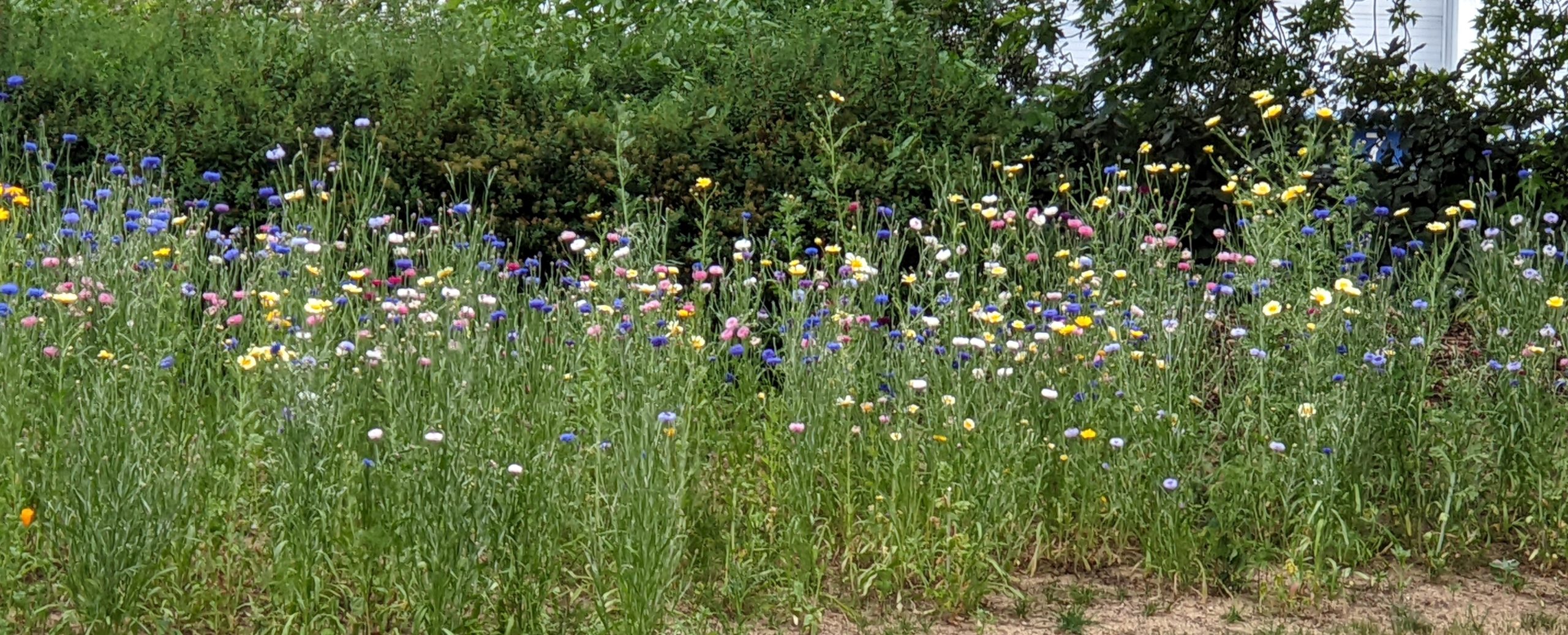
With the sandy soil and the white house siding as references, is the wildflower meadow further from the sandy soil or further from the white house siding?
the white house siding

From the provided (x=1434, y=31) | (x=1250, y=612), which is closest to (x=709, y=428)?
(x=1250, y=612)

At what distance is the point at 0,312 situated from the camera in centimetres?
378

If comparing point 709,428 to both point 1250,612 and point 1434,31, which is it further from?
point 1434,31

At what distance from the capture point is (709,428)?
4.86 meters

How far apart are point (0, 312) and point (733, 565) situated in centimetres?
190

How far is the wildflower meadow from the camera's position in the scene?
370 cm

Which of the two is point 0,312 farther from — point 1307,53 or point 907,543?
point 1307,53

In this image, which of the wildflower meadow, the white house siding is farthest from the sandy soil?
the white house siding

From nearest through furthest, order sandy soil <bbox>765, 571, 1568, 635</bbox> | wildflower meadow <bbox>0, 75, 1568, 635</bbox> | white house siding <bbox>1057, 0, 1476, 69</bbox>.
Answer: wildflower meadow <bbox>0, 75, 1568, 635</bbox> → sandy soil <bbox>765, 571, 1568, 635</bbox> → white house siding <bbox>1057, 0, 1476, 69</bbox>

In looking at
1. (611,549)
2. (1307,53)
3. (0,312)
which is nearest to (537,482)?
(611,549)

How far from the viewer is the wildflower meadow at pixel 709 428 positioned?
3697 mm

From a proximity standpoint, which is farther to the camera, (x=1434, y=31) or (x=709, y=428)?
(x=1434, y=31)

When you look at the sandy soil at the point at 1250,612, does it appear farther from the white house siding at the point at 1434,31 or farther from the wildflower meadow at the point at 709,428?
the white house siding at the point at 1434,31

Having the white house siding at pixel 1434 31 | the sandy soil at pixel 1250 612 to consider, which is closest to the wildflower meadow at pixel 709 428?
the sandy soil at pixel 1250 612
